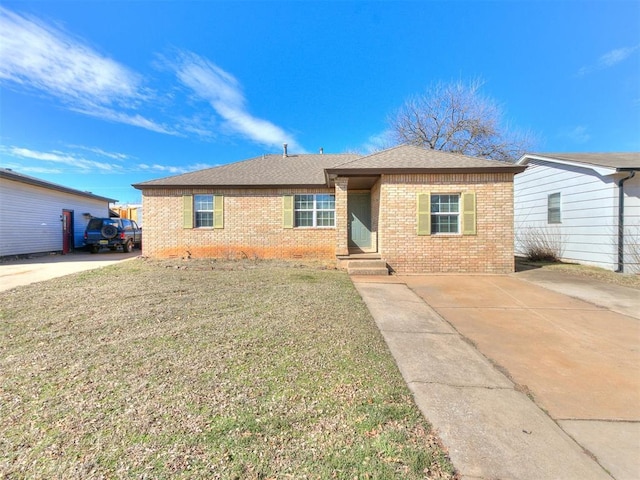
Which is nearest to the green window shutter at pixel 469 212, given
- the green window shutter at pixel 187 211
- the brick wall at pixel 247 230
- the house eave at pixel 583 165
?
the house eave at pixel 583 165

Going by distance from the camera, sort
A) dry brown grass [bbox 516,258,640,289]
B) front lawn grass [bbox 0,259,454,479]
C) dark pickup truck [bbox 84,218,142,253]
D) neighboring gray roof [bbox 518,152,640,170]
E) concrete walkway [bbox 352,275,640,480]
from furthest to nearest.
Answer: dark pickup truck [bbox 84,218,142,253]
neighboring gray roof [bbox 518,152,640,170]
dry brown grass [bbox 516,258,640,289]
concrete walkway [bbox 352,275,640,480]
front lawn grass [bbox 0,259,454,479]

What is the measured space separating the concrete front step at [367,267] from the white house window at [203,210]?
6.37 m

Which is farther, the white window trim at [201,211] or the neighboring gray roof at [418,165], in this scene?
the white window trim at [201,211]

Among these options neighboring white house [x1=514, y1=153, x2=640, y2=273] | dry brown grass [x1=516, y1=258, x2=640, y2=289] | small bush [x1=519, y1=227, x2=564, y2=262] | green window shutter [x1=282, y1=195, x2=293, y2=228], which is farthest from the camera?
green window shutter [x1=282, y1=195, x2=293, y2=228]

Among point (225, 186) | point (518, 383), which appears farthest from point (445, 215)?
point (225, 186)

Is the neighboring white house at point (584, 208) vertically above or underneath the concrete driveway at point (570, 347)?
above

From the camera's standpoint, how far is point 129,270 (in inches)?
340

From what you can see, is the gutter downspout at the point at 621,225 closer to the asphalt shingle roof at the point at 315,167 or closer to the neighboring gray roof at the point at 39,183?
the asphalt shingle roof at the point at 315,167

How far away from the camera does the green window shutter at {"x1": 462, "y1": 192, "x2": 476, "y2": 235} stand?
27.9 ft

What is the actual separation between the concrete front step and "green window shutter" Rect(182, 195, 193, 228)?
6899 millimetres

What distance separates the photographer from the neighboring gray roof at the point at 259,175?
1128 centimetres

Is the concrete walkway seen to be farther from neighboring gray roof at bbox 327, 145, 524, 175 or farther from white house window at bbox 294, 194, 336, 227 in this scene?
white house window at bbox 294, 194, 336, 227

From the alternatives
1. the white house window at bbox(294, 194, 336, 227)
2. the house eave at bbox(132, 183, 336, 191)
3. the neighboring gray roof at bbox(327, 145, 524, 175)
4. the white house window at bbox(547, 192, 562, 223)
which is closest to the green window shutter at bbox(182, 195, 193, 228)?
the house eave at bbox(132, 183, 336, 191)

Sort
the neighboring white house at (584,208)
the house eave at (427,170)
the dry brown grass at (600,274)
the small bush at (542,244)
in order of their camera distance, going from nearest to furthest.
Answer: the dry brown grass at (600,274)
the house eave at (427,170)
the neighboring white house at (584,208)
the small bush at (542,244)
